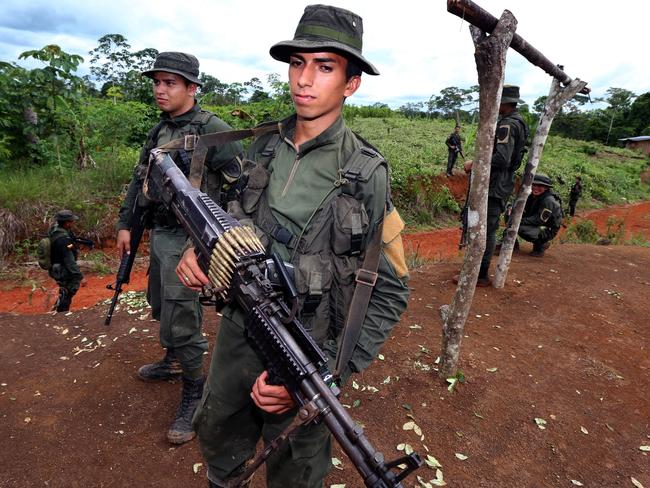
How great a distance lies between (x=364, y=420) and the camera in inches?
123

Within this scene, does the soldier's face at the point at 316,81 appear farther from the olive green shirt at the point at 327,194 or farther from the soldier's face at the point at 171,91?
the soldier's face at the point at 171,91

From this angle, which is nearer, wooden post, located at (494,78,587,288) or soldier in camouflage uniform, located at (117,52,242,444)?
soldier in camouflage uniform, located at (117,52,242,444)

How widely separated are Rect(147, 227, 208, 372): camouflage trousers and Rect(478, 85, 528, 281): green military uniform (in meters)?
3.80

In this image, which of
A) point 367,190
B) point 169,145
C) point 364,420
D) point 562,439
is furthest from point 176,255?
point 562,439

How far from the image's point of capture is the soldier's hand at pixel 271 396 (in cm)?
149

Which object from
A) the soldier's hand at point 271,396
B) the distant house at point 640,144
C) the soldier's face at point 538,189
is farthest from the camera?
the distant house at point 640,144

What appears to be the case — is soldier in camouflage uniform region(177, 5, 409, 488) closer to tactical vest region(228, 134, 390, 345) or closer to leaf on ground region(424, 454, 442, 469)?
tactical vest region(228, 134, 390, 345)

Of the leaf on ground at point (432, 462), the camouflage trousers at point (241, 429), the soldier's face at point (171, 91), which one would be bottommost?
the leaf on ground at point (432, 462)

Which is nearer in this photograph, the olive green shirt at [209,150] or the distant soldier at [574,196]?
the olive green shirt at [209,150]

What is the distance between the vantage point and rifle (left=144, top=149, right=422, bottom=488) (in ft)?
4.28

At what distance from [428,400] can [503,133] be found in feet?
11.4

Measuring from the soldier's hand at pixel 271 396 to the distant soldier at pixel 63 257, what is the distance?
514 cm

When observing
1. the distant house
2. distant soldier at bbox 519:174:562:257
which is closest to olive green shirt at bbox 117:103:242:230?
distant soldier at bbox 519:174:562:257

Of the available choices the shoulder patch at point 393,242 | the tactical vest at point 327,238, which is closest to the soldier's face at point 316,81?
the tactical vest at point 327,238
